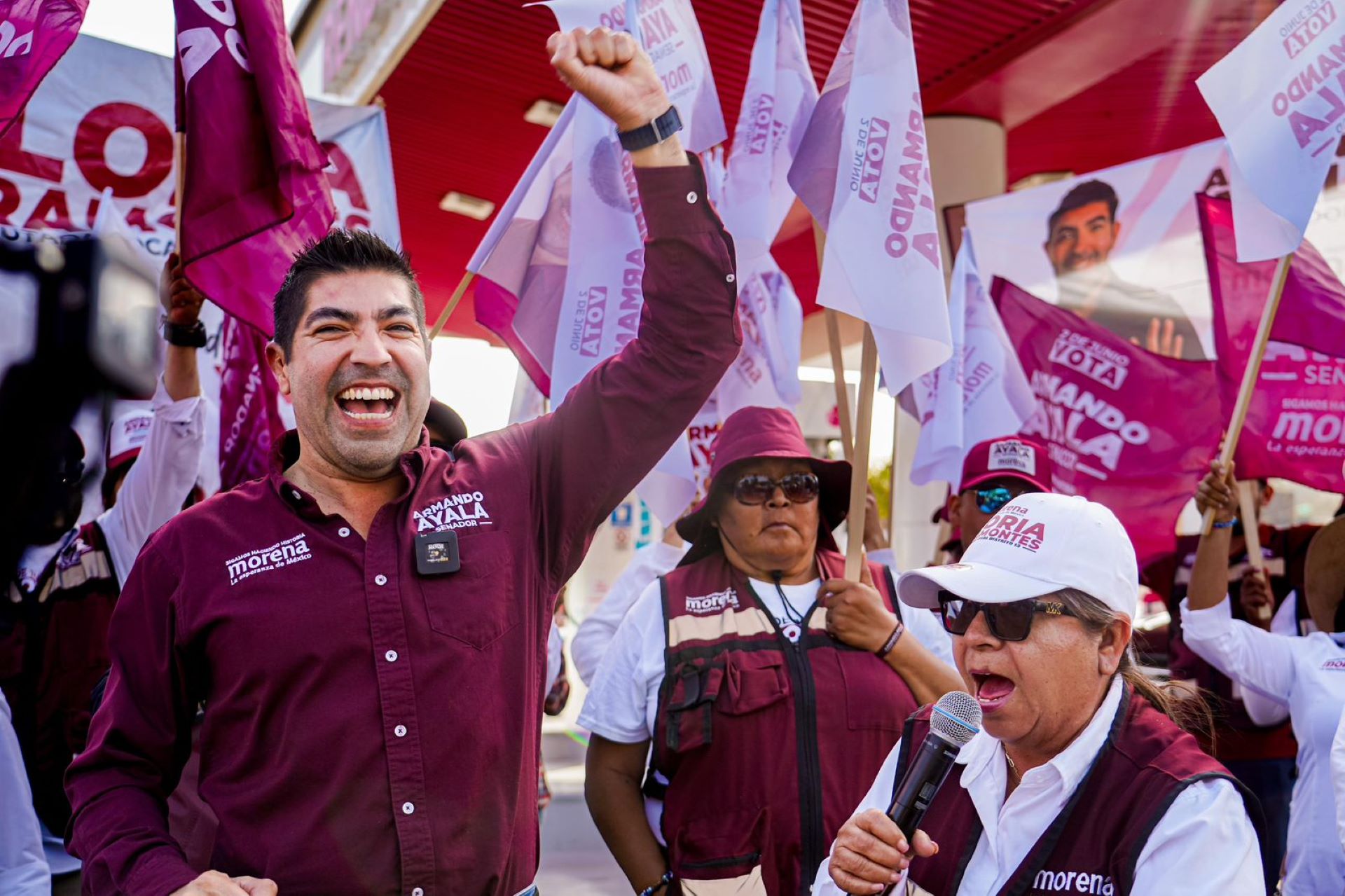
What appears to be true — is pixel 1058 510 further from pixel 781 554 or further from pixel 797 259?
pixel 797 259

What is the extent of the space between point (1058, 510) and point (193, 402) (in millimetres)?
2695

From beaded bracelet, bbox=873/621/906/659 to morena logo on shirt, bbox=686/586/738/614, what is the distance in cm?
46

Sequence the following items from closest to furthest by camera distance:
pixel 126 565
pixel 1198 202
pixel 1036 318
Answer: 1. pixel 126 565
2. pixel 1198 202
3. pixel 1036 318

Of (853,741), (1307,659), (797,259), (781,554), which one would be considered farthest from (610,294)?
(797,259)

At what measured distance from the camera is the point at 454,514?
238cm

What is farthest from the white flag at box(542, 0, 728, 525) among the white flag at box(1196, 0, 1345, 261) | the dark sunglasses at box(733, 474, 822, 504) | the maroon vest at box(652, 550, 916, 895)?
the white flag at box(1196, 0, 1345, 261)

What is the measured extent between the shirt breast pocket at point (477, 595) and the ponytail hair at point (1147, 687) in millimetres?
1033

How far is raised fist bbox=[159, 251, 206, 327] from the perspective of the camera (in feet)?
12.9

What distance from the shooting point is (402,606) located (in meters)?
2.26

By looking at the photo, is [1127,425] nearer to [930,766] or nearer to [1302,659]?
[1302,659]

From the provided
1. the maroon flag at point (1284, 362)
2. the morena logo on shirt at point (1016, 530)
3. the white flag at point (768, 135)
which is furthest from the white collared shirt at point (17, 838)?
the maroon flag at point (1284, 362)

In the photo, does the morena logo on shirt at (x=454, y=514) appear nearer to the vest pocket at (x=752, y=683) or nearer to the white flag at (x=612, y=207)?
the vest pocket at (x=752, y=683)

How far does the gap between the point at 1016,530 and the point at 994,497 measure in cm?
238

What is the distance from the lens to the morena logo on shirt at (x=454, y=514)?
236 cm
